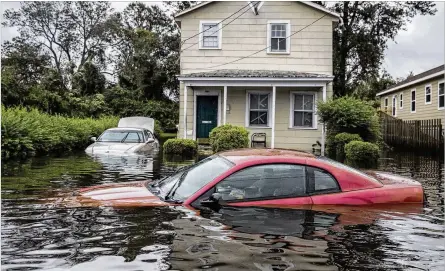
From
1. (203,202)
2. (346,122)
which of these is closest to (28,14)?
(346,122)

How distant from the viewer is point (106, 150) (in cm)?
1591

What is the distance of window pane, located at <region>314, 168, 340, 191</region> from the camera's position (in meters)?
5.76

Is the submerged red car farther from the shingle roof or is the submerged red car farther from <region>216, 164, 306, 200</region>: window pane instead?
the shingle roof

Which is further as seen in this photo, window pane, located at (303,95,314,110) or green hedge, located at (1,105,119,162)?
window pane, located at (303,95,314,110)

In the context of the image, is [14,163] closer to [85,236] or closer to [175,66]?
[85,236]

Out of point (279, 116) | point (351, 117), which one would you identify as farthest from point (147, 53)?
point (351, 117)

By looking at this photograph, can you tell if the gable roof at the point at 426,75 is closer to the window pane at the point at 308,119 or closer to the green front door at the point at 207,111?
the window pane at the point at 308,119

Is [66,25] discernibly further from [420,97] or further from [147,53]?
[420,97]

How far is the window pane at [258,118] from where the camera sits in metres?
20.7

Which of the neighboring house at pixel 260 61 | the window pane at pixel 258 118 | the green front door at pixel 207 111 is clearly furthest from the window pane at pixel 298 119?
the green front door at pixel 207 111

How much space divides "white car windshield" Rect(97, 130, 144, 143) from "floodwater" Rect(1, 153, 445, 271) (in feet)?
33.4

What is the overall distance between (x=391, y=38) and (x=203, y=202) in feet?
101

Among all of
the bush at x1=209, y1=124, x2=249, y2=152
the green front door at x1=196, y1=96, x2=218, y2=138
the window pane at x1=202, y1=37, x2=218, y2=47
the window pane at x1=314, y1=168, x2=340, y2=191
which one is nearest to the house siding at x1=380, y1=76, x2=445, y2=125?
the green front door at x1=196, y1=96, x2=218, y2=138

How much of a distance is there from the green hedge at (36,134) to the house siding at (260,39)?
19.7ft
